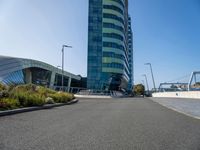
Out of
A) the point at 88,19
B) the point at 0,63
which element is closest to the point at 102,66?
the point at 88,19

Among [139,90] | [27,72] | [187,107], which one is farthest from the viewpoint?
[139,90]

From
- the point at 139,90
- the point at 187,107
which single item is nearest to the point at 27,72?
the point at 187,107

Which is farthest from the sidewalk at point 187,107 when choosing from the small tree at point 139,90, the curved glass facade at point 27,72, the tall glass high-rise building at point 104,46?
the small tree at point 139,90

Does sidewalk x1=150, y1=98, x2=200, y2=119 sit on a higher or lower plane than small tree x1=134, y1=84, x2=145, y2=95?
lower

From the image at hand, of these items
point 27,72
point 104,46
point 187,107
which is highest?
point 104,46

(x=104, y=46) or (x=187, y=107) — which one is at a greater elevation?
(x=104, y=46)

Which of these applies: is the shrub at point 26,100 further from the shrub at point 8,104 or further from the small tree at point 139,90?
the small tree at point 139,90

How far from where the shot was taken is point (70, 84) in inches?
3939

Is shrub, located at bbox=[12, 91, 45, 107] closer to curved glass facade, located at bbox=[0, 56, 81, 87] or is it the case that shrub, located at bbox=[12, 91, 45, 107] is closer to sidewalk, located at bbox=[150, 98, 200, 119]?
sidewalk, located at bbox=[150, 98, 200, 119]

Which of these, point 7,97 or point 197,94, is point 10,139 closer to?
point 7,97

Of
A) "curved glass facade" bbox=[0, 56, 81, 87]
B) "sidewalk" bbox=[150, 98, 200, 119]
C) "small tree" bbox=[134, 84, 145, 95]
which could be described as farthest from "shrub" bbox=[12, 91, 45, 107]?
"small tree" bbox=[134, 84, 145, 95]

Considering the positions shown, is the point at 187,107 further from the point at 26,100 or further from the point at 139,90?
the point at 139,90

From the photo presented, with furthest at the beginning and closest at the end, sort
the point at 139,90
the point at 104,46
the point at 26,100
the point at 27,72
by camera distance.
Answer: the point at 139,90 → the point at 104,46 → the point at 27,72 → the point at 26,100

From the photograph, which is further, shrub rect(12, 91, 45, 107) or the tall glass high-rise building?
the tall glass high-rise building
